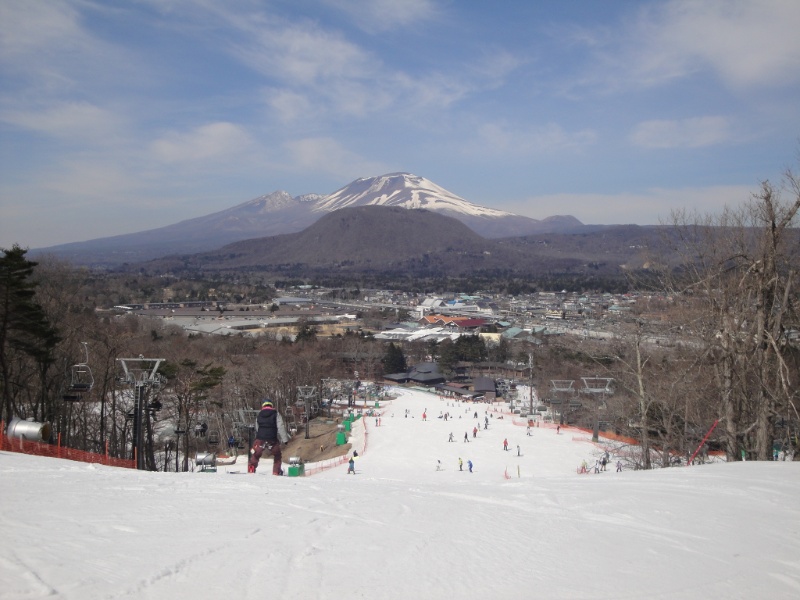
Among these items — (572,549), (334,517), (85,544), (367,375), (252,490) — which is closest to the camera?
(85,544)

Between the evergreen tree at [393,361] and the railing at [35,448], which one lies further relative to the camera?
the evergreen tree at [393,361]

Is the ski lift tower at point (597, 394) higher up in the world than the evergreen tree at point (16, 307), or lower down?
lower down

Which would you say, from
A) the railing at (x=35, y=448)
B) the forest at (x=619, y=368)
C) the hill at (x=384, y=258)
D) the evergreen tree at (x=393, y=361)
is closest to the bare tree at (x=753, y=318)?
the forest at (x=619, y=368)

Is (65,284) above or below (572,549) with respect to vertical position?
above

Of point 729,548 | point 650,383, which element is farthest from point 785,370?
point 650,383

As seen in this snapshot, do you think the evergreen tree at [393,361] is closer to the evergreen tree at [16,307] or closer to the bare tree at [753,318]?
the evergreen tree at [16,307]

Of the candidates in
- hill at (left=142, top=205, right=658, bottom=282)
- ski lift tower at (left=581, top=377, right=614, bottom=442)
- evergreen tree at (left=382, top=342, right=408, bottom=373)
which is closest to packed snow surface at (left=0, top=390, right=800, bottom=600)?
ski lift tower at (left=581, top=377, right=614, bottom=442)

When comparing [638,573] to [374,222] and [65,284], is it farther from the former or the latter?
[374,222]

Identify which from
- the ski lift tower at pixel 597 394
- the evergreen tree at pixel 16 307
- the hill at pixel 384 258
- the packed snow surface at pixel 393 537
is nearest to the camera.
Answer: the packed snow surface at pixel 393 537
